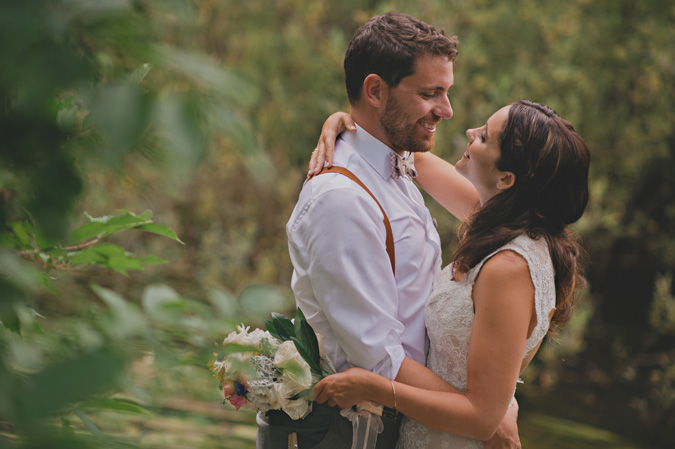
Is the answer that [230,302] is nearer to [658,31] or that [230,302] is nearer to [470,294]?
[470,294]

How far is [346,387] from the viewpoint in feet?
6.12

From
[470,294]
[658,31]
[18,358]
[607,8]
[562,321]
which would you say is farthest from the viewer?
[607,8]

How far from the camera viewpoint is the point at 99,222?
1146 mm

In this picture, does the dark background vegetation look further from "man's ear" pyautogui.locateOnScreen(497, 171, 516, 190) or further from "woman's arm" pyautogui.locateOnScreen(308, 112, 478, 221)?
"man's ear" pyautogui.locateOnScreen(497, 171, 516, 190)

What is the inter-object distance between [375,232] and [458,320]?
360 millimetres

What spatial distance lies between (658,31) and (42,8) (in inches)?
288

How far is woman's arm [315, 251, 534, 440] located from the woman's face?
1.00ft

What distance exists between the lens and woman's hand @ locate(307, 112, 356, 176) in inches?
85.7

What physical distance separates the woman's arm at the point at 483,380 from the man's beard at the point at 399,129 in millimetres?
A: 562

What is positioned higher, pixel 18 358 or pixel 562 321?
pixel 18 358

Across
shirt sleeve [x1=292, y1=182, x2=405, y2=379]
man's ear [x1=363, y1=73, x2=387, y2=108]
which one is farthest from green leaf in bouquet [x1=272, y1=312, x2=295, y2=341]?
man's ear [x1=363, y1=73, x2=387, y2=108]

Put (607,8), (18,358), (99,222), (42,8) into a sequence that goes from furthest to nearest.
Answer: (607,8), (99,222), (18,358), (42,8)

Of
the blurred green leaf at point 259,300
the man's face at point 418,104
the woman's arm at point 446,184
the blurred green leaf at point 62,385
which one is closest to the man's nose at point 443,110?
the man's face at point 418,104

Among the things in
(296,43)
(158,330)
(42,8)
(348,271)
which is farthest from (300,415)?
(296,43)
